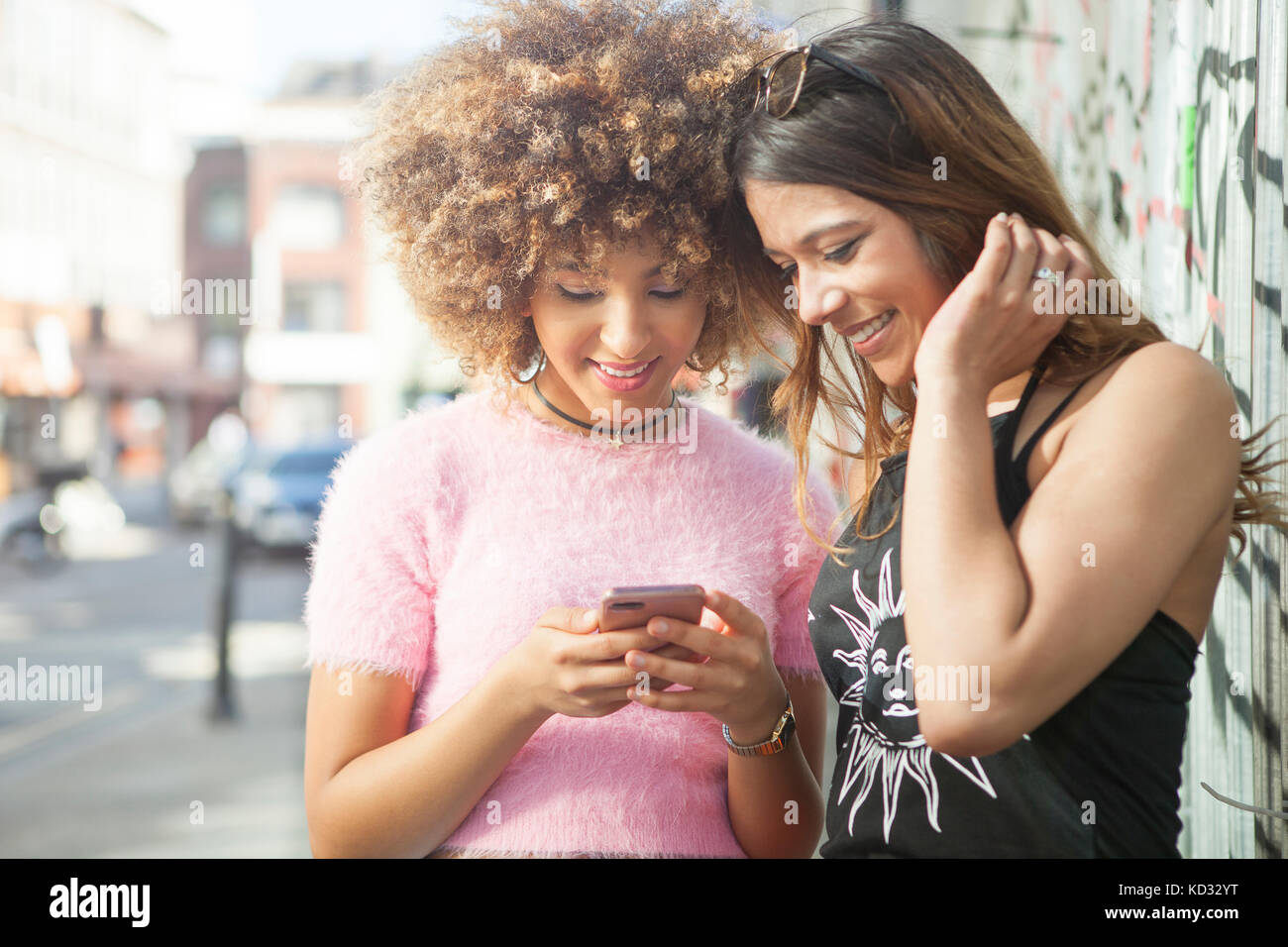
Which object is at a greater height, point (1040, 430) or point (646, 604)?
point (1040, 430)

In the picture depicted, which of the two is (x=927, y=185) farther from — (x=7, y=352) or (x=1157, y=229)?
(x=7, y=352)

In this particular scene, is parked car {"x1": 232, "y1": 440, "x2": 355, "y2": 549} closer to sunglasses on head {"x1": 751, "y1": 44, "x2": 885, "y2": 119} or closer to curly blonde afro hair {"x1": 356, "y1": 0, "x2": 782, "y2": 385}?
curly blonde afro hair {"x1": 356, "y1": 0, "x2": 782, "y2": 385}

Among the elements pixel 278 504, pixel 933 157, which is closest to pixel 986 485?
pixel 933 157

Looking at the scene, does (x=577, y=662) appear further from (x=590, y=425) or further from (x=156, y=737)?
(x=156, y=737)

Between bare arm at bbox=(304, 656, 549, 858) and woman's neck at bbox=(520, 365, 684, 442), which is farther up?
woman's neck at bbox=(520, 365, 684, 442)

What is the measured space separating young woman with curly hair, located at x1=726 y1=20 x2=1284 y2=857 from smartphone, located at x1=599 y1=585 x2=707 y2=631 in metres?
0.26

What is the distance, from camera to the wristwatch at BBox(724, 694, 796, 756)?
1688 mm

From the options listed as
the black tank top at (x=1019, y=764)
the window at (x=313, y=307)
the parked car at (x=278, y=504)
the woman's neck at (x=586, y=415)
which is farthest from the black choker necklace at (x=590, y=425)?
the window at (x=313, y=307)

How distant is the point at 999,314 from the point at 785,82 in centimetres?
50

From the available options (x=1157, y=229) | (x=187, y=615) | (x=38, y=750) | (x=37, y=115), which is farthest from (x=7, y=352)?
(x=1157, y=229)

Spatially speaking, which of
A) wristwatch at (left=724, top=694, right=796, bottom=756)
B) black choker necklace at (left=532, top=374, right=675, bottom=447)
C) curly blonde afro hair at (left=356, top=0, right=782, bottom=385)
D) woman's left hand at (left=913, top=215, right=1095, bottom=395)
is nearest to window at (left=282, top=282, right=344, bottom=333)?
curly blonde afro hair at (left=356, top=0, right=782, bottom=385)

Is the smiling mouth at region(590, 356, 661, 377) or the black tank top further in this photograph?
the smiling mouth at region(590, 356, 661, 377)

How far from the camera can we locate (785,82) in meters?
1.63
